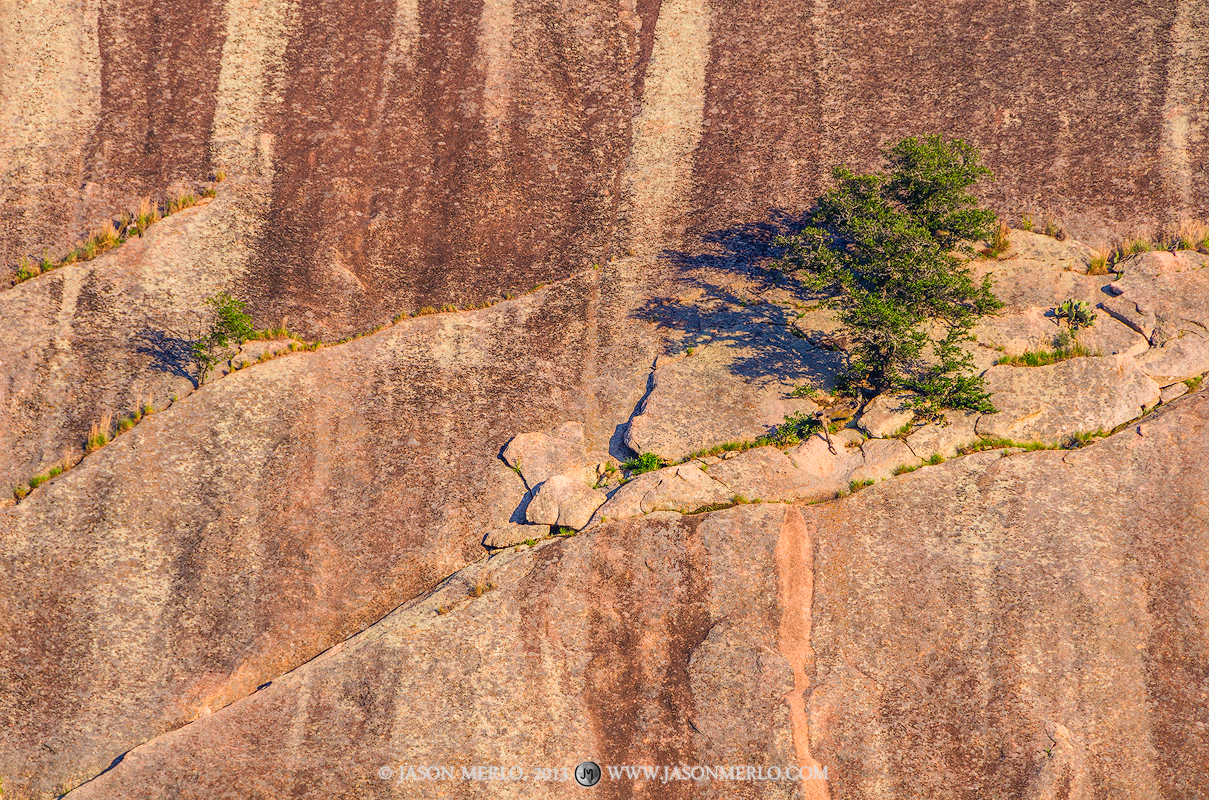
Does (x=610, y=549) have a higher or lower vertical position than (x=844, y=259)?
lower

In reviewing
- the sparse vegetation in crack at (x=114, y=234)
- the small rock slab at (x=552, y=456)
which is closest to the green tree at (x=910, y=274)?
the small rock slab at (x=552, y=456)

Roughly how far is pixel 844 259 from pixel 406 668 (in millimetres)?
14186

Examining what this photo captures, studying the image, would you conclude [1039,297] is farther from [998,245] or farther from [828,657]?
[828,657]

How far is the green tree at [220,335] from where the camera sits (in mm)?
21484

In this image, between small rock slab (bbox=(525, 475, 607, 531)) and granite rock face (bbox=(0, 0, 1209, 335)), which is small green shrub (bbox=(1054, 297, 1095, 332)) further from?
small rock slab (bbox=(525, 475, 607, 531))

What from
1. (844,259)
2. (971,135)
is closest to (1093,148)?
(971,135)

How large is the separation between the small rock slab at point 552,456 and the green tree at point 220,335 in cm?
819

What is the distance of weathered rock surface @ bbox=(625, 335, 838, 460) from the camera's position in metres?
19.5

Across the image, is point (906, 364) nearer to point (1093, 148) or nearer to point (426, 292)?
point (1093, 148)

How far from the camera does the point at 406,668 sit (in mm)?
16469

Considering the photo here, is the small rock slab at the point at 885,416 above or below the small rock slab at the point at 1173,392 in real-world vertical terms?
below

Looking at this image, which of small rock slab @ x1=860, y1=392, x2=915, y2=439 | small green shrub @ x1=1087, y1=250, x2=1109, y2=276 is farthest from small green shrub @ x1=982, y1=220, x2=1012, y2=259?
small rock slab @ x1=860, y1=392, x2=915, y2=439

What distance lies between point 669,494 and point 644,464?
114cm

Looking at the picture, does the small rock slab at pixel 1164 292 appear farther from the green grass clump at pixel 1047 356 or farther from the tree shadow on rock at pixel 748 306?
the tree shadow on rock at pixel 748 306
